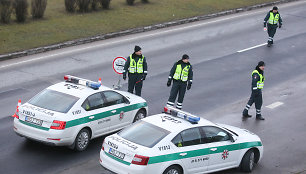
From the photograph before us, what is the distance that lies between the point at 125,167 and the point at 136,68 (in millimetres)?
6194

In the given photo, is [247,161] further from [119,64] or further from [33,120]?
[119,64]

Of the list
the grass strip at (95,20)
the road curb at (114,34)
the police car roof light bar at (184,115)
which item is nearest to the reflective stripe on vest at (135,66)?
the police car roof light bar at (184,115)

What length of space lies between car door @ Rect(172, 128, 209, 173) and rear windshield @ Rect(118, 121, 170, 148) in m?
0.34

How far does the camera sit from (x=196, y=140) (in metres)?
12.2

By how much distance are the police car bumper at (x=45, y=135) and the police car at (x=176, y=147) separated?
1.46 meters

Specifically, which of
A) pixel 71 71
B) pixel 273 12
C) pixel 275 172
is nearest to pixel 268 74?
pixel 273 12

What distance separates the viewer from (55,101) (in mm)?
13703

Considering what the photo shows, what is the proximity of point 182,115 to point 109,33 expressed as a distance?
15.1m

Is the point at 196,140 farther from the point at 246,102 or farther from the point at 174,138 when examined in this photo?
the point at 246,102

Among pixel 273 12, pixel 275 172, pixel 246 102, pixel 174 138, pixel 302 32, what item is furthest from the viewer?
pixel 302 32

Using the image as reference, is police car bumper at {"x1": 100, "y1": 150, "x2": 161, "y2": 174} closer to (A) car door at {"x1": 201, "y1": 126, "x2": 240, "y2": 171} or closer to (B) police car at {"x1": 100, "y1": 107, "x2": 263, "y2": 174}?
(B) police car at {"x1": 100, "y1": 107, "x2": 263, "y2": 174}

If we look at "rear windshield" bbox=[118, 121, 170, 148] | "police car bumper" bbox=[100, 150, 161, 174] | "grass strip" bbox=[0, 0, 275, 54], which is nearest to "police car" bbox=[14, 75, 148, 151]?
"rear windshield" bbox=[118, 121, 170, 148]

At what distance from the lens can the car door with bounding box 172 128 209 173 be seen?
11.9m

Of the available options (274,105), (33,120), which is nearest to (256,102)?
(274,105)
